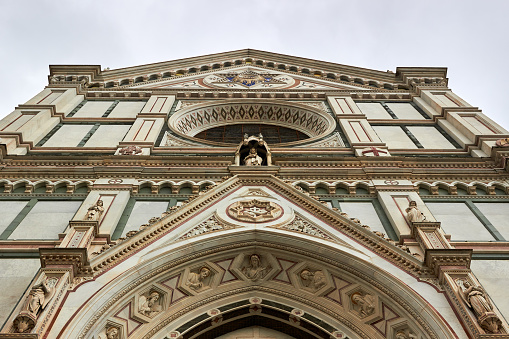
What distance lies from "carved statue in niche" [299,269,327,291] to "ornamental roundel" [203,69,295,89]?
37.5 feet

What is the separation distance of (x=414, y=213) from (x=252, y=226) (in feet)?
9.44

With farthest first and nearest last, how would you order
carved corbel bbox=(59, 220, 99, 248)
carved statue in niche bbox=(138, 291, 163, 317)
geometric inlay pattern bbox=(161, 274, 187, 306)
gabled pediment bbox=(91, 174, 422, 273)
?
gabled pediment bbox=(91, 174, 422, 273)
geometric inlay pattern bbox=(161, 274, 187, 306)
carved corbel bbox=(59, 220, 99, 248)
carved statue in niche bbox=(138, 291, 163, 317)

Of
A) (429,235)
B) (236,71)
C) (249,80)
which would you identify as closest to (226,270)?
(429,235)

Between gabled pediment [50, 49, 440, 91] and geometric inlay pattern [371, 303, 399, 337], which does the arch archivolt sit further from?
gabled pediment [50, 49, 440, 91]

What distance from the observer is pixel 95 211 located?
9.49 meters

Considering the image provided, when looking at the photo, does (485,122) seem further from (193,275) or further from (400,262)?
(193,275)

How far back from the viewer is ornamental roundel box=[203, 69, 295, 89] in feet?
64.5

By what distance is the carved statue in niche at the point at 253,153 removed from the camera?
39.6 feet

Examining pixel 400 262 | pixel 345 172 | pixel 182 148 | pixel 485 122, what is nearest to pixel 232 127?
pixel 182 148

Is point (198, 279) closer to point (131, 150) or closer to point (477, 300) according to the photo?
point (477, 300)

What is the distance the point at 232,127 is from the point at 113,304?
1052 cm

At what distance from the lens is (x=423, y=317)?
7.36 meters

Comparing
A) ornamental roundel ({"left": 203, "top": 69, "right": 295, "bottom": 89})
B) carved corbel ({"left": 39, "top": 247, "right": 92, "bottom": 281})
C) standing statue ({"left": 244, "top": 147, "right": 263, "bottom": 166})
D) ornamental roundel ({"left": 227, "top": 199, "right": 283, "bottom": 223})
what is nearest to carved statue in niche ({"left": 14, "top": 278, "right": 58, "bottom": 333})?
carved corbel ({"left": 39, "top": 247, "right": 92, "bottom": 281})

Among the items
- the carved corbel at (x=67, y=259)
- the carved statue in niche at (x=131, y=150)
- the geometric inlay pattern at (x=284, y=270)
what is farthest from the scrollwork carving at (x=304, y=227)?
the carved statue in niche at (x=131, y=150)
